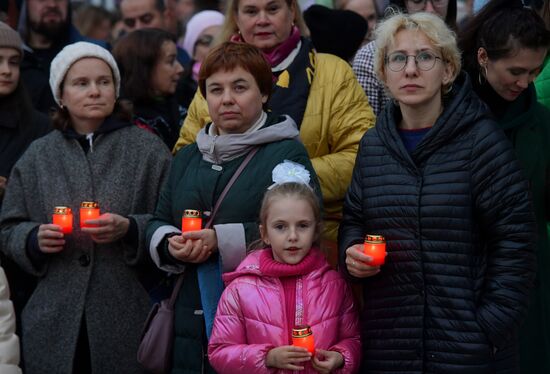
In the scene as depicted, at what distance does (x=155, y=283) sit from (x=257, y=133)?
1264mm

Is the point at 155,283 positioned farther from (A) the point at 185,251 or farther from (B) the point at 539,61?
(B) the point at 539,61

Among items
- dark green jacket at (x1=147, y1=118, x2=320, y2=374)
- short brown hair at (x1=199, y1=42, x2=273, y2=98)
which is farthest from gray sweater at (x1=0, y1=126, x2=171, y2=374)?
short brown hair at (x1=199, y1=42, x2=273, y2=98)

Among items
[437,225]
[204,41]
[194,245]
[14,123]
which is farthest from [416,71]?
[204,41]

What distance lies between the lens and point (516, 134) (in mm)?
5020

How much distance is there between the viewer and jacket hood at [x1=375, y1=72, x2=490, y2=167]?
430cm

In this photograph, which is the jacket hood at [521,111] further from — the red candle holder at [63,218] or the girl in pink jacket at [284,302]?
the red candle holder at [63,218]

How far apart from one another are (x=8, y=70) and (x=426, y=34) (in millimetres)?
2861

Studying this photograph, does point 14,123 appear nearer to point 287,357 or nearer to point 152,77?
point 152,77

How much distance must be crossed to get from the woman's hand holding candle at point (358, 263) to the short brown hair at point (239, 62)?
3.37 feet

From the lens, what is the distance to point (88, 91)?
561 cm

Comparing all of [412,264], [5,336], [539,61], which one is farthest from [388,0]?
[5,336]

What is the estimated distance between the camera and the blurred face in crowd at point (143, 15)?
8922mm

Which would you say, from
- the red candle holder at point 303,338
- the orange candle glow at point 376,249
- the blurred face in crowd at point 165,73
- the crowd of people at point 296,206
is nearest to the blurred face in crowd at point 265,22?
the crowd of people at point 296,206

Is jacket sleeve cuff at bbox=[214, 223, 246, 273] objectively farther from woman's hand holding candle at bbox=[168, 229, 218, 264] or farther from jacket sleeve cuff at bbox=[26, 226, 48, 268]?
jacket sleeve cuff at bbox=[26, 226, 48, 268]
